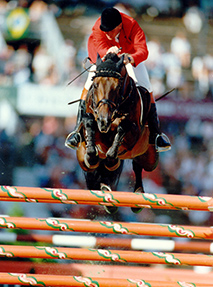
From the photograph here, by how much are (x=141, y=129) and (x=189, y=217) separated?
95 cm

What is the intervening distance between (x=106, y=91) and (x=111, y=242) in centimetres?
120

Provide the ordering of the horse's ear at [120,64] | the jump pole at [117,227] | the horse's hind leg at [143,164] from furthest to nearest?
the horse's hind leg at [143,164] → the horse's ear at [120,64] → the jump pole at [117,227]

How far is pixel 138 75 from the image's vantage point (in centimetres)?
263

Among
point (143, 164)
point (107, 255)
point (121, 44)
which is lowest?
point (107, 255)

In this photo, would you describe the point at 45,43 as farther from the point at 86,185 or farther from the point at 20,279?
the point at 20,279

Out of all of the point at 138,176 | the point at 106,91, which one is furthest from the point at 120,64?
the point at 138,176

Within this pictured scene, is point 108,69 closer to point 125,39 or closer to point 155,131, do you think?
point 125,39

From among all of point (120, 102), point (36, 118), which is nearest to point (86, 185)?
point (36, 118)

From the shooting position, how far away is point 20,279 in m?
1.95

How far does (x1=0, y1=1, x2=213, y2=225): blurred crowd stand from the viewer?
9.46ft

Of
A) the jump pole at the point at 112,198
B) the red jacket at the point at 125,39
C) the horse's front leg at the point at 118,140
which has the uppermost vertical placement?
the red jacket at the point at 125,39

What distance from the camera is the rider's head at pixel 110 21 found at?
2.57m

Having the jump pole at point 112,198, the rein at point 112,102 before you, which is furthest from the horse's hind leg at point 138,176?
the jump pole at point 112,198

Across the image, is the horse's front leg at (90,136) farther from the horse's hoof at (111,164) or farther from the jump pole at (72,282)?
the jump pole at (72,282)
